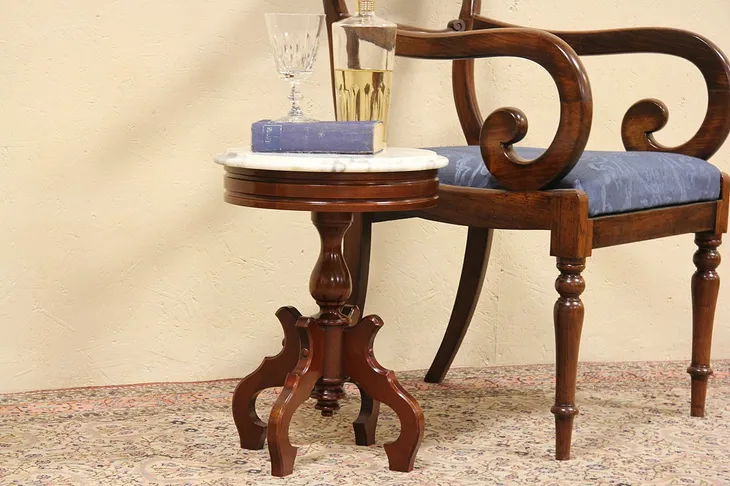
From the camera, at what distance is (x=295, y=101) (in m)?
1.77

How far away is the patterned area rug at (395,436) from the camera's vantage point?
Result: 1707mm

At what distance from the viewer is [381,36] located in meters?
1.77

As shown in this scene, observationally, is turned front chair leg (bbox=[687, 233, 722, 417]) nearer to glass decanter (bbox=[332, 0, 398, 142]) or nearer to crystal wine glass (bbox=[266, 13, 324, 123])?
glass decanter (bbox=[332, 0, 398, 142])

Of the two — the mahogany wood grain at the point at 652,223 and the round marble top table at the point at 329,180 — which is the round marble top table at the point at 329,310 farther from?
the mahogany wood grain at the point at 652,223

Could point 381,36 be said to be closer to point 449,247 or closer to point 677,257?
point 449,247

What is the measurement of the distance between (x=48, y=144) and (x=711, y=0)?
1.72 metres

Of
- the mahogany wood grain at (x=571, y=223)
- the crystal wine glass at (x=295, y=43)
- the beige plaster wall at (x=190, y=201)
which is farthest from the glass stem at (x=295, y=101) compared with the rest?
the beige plaster wall at (x=190, y=201)

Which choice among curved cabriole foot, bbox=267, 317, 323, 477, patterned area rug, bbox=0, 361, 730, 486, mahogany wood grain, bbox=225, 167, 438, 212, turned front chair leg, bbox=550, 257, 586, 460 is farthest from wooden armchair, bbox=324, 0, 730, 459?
curved cabriole foot, bbox=267, 317, 323, 477

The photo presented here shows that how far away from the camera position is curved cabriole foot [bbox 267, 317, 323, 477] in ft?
5.49

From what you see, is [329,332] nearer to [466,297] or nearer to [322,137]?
[322,137]

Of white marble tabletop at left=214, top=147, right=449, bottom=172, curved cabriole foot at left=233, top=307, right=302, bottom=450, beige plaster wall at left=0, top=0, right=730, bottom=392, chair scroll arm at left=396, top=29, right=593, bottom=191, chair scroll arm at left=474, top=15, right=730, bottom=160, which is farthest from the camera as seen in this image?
beige plaster wall at left=0, top=0, right=730, bottom=392

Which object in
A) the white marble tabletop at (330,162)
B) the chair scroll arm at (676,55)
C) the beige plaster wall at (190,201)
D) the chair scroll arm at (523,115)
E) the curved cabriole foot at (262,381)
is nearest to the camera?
the white marble tabletop at (330,162)

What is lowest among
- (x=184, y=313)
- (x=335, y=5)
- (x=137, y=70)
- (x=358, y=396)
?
(x=358, y=396)

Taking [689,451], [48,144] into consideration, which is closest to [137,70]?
[48,144]
